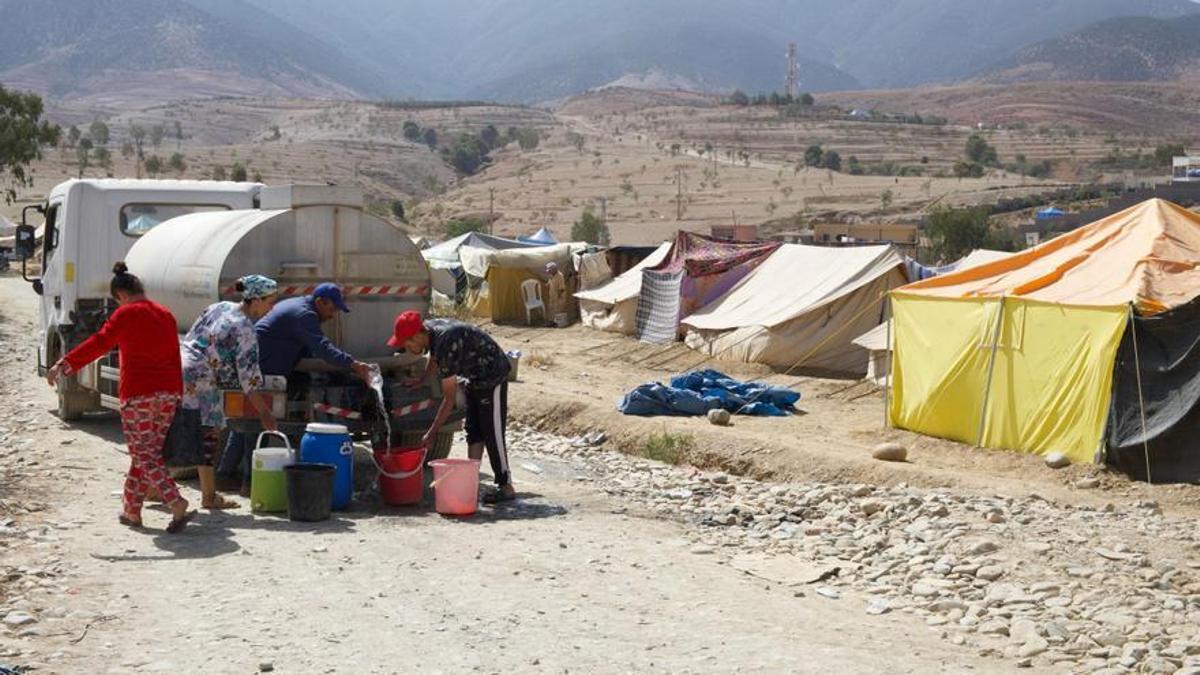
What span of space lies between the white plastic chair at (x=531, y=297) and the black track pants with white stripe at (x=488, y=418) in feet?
70.7

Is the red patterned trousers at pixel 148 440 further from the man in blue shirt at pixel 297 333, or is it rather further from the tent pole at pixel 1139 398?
the tent pole at pixel 1139 398

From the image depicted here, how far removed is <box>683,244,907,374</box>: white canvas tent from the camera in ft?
72.0

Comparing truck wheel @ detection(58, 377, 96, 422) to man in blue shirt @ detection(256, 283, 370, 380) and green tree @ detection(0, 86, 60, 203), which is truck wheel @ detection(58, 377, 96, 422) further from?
green tree @ detection(0, 86, 60, 203)

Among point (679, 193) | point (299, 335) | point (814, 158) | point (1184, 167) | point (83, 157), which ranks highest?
point (814, 158)

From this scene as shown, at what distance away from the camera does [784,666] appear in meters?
6.74

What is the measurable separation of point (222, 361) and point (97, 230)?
17.4 ft

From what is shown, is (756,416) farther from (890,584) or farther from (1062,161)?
(1062,161)

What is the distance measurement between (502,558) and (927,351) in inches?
318

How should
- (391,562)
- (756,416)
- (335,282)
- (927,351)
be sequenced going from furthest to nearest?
(756,416) < (927,351) < (335,282) < (391,562)

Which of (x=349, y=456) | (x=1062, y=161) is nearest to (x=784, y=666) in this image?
(x=349, y=456)

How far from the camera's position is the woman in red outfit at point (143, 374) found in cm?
894

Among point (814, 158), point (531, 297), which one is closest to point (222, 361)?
point (531, 297)

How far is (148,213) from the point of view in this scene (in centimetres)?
1460

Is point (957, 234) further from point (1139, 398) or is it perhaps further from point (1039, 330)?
point (1139, 398)
